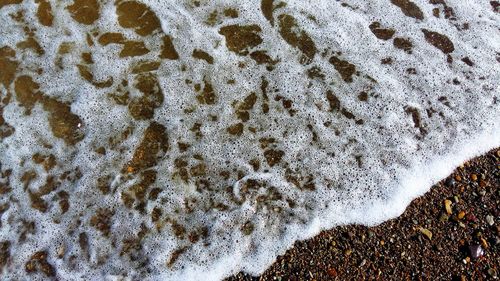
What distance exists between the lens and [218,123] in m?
4.21

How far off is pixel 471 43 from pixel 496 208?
1.75m

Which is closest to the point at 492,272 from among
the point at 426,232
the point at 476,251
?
the point at 476,251

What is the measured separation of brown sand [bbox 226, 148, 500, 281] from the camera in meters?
3.38

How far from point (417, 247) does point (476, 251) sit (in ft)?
1.33

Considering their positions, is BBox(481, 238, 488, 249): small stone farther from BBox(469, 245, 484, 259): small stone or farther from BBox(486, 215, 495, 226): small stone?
BBox(486, 215, 495, 226): small stone

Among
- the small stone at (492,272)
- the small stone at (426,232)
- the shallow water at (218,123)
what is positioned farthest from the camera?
A: the shallow water at (218,123)

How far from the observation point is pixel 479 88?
430 cm

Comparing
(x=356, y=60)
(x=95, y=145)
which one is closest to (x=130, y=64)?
(x=95, y=145)

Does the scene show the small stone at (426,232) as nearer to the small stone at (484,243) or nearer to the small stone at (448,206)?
the small stone at (448,206)

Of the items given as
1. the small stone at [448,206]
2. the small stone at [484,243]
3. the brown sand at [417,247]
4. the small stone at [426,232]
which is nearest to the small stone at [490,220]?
the brown sand at [417,247]

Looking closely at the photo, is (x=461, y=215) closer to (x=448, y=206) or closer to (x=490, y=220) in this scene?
(x=448, y=206)

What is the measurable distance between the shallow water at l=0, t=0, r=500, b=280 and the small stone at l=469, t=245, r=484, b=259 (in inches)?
21.1

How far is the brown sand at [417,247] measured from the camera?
3.38m

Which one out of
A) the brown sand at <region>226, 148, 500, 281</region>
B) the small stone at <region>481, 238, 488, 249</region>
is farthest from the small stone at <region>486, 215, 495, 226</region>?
the small stone at <region>481, 238, 488, 249</region>
